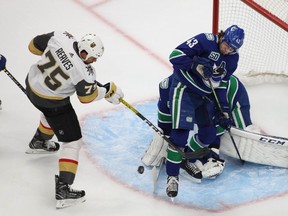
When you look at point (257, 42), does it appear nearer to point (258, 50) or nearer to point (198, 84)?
point (258, 50)

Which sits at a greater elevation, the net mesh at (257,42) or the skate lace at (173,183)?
the net mesh at (257,42)

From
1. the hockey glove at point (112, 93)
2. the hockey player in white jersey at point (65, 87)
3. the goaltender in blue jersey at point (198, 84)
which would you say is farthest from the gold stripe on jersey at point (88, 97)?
the goaltender in blue jersey at point (198, 84)

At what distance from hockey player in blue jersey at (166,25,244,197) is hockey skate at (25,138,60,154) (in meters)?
0.75

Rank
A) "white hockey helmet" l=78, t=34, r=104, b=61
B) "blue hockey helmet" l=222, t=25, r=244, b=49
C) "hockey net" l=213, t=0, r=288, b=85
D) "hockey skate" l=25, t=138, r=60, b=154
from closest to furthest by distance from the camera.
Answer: "white hockey helmet" l=78, t=34, r=104, b=61
"blue hockey helmet" l=222, t=25, r=244, b=49
"hockey skate" l=25, t=138, r=60, b=154
"hockey net" l=213, t=0, r=288, b=85

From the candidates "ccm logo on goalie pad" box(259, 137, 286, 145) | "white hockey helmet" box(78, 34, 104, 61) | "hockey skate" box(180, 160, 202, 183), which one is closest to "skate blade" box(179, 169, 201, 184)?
"hockey skate" box(180, 160, 202, 183)

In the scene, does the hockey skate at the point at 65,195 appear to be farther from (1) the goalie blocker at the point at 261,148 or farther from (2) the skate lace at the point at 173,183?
(1) the goalie blocker at the point at 261,148

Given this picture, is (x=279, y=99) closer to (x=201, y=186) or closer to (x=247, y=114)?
(x=247, y=114)

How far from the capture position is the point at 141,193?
3857 mm

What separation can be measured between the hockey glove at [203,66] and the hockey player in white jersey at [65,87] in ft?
1.47

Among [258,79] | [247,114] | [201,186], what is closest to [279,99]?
[258,79]

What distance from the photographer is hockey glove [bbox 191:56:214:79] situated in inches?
144

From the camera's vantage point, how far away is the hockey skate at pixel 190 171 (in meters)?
3.93

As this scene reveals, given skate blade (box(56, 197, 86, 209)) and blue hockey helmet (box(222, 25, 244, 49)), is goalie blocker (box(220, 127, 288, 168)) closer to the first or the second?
blue hockey helmet (box(222, 25, 244, 49))

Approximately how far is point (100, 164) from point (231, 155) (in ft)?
2.58
